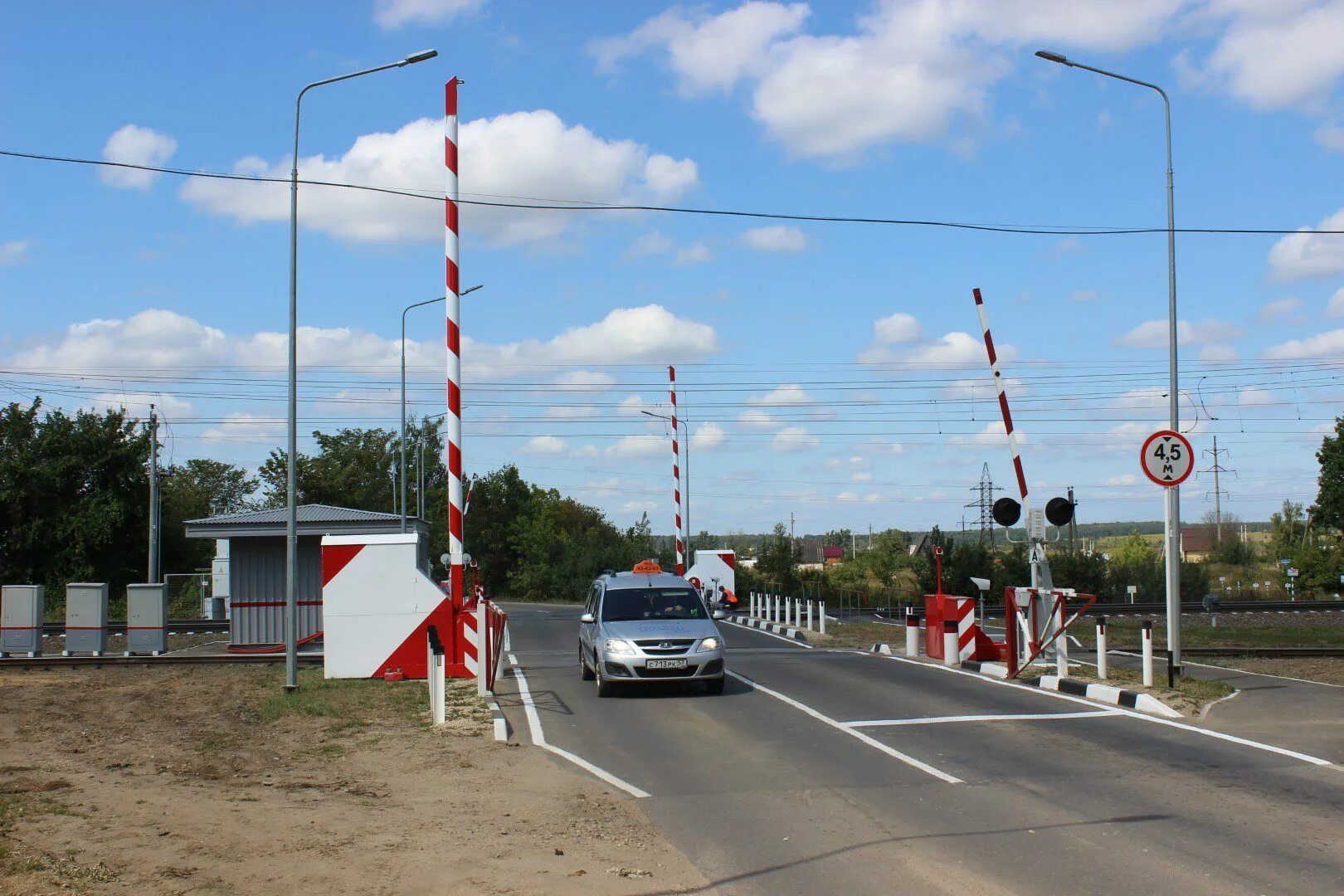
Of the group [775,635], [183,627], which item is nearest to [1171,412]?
[775,635]

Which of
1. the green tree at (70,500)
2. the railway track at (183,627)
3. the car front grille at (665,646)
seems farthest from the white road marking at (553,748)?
the green tree at (70,500)

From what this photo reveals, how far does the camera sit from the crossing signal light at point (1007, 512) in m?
16.8

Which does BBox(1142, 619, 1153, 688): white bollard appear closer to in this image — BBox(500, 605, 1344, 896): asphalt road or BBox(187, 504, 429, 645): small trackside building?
BBox(500, 605, 1344, 896): asphalt road

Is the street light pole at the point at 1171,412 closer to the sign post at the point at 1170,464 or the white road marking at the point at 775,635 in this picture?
the sign post at the point at 1170,464

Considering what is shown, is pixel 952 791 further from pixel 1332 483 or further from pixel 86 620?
pixel 1332 483

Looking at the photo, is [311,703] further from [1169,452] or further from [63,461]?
[63,461]

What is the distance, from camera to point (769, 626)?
115ft

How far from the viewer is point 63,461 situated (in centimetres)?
5381

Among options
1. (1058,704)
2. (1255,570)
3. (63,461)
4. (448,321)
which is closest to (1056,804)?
(1058,704)

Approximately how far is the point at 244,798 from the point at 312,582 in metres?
19.0

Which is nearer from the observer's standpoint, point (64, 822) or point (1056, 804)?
point (64, 822)

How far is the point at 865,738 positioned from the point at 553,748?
2980 mm

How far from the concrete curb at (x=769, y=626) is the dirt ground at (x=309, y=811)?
1584cm

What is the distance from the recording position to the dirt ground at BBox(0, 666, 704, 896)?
661 cm
